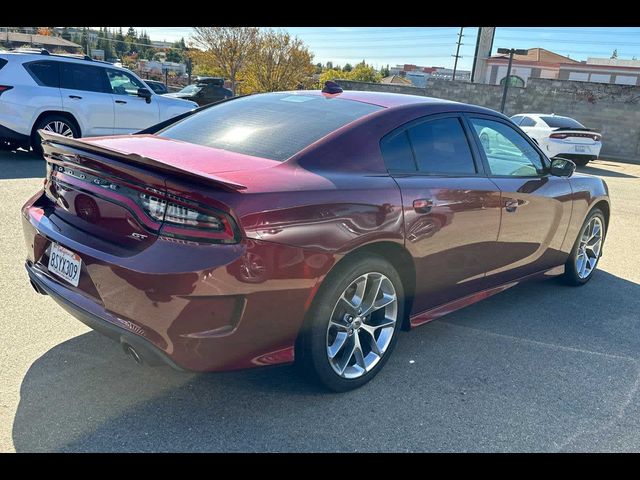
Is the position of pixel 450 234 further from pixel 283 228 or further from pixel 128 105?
pixel 128 105

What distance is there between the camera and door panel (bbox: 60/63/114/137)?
9.30m

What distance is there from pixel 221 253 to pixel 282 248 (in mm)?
291

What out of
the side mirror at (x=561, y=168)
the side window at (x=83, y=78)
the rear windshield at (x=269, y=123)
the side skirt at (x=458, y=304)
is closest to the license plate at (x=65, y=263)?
the rear windshield at (x=269, y=123)

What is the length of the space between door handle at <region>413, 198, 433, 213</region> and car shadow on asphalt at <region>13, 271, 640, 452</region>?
0.96 metres

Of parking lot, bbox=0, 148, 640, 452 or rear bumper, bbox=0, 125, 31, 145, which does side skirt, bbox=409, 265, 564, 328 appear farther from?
rear bumper, bbox=0, 125, 31, 145

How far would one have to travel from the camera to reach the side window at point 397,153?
3.21m

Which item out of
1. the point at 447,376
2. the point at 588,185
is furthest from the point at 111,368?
the point at 588,185

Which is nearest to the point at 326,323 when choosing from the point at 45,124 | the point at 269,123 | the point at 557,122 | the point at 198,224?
the point at 198,224

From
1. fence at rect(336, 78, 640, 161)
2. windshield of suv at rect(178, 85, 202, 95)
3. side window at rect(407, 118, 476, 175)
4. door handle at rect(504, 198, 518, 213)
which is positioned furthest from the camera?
fence at rect(336, 78, 640, 161)

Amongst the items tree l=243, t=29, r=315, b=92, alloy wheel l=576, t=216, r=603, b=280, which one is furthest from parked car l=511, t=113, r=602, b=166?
tree l=243, t=29, r=315, b=92

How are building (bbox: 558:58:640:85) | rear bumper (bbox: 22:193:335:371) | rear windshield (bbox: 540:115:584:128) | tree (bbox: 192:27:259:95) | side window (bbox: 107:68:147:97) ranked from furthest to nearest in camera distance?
building (bbox: 558:58:640:85) → tree (bbox: 192:27:259:95) → rear windshield (bbox: 540:115:584:128) → side window (bbox: 107:68:147:97) → rear bumper (bbox: 22:193:335:371)

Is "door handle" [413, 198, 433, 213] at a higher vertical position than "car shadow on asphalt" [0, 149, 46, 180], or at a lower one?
higher

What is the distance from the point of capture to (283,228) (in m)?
2.56
